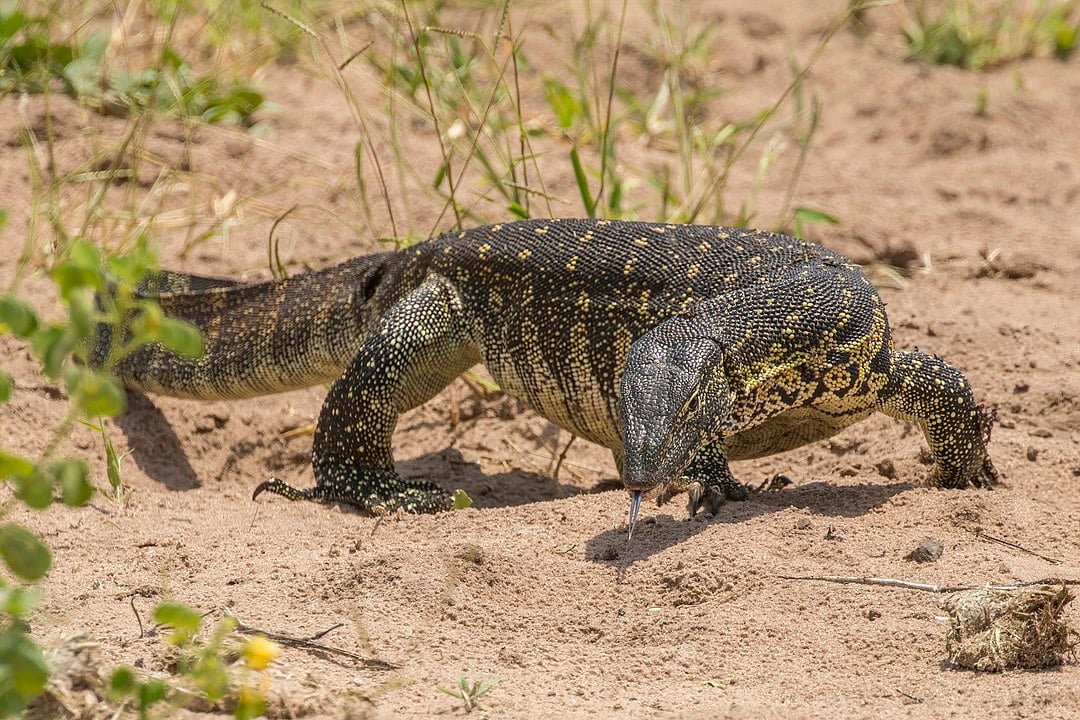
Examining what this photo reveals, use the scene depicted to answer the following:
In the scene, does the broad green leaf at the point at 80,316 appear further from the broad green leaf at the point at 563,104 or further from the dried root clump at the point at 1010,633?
the broad green leaf at the point at 563,104

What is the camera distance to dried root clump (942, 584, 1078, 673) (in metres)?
4.25

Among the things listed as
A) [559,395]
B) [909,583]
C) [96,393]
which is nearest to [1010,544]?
[909,583]

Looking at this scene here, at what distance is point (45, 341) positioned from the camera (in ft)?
9.11

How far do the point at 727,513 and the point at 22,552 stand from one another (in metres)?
3.49

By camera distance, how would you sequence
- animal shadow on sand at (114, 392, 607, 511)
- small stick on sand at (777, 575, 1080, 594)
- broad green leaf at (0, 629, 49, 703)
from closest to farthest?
1. broad green leaf at (0, 629, 49, 703)
2. small stick on sand at (777, 575, 1080, 594)
3. animal shadow on sand at (114, 392, 607, 511)

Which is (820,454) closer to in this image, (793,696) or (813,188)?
(793,696)

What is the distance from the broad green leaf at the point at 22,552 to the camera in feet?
8.94

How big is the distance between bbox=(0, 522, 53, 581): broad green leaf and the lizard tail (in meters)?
4.60

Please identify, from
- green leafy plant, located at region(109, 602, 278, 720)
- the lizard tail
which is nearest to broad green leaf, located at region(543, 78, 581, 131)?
the lizard tail

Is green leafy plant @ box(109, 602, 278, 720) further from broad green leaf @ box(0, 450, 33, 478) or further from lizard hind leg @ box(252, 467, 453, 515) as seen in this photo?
lizard hind leg @ box(252, 467, 453, 515)

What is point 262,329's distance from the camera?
25.1 feet

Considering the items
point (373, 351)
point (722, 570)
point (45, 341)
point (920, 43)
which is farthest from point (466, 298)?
point (920, 43)

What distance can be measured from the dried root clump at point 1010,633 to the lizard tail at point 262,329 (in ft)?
12.6

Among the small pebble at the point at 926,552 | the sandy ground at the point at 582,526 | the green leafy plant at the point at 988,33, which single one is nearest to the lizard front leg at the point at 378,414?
the sandy ground at the point at 582,526
